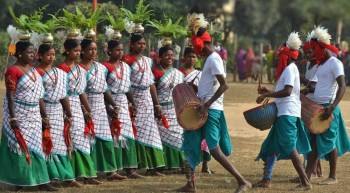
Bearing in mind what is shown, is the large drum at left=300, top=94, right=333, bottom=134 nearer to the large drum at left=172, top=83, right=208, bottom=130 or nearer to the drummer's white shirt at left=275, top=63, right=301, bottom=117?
the drummer's white shirt at left=275, top=63, right=301, bottom=117

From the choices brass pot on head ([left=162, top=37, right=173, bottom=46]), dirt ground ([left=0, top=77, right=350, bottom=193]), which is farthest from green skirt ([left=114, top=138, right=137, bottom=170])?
brass pot on head ([left=162, top=37, right=173, bottom=46])

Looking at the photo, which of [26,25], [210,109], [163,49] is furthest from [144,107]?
[26,25]

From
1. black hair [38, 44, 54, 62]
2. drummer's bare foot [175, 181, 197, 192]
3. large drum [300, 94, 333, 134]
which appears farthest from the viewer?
large drum [300, 94, 333, 134]

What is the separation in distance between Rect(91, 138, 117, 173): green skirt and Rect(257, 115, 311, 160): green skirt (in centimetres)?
174

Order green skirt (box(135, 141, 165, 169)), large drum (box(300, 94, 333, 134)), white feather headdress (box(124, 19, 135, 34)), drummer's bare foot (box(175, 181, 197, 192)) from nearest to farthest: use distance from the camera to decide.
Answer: drummer's bare foot (box(175, 181, 197, 192)), large drum (box(300, 94, 333, 134)), white feather headdress (box(124, 19, 135, 34)), green skirt (box(135, 141, 165, 169))

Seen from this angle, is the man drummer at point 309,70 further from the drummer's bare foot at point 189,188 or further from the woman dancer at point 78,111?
the woman dancer at point 78,111

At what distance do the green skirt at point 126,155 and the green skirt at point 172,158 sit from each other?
586 mm

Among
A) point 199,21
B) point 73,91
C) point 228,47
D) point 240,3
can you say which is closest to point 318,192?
point 199,21

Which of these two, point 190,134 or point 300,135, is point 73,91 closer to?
point 190,134

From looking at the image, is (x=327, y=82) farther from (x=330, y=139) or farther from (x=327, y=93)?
(x=330, y=139)

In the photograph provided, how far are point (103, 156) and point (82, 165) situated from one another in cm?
41

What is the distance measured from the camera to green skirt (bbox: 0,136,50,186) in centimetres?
638

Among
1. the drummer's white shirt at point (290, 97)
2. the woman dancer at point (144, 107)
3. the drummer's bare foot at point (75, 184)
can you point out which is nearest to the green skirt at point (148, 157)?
the woman dancer at point (144, 107)

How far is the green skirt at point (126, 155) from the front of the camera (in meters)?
7.58
